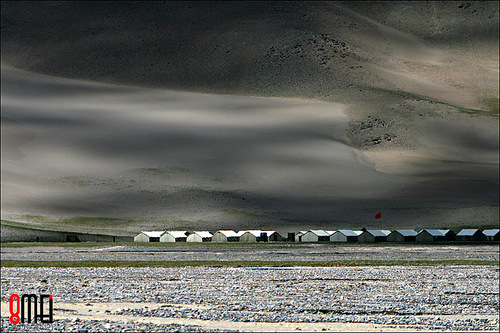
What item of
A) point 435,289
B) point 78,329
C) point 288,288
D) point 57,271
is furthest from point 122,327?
point 57,271

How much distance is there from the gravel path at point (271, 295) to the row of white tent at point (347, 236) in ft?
279

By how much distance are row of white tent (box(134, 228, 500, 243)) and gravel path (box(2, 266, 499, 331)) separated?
85014mm

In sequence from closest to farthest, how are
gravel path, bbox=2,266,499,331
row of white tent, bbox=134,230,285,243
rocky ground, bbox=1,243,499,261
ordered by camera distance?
gravel path, bbox=2,266,499,331 → rocky ground, bbox=1,243,499,261 → row of white tent, bbox=134,230,285,243

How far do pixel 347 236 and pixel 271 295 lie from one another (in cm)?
10172

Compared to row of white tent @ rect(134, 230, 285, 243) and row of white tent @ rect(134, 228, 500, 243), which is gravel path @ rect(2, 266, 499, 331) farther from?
row of white tent @ rect(134, 230, 285, 243)

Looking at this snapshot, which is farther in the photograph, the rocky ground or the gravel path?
the rocky ground

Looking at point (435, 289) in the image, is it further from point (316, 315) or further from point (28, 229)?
point (28, 229)

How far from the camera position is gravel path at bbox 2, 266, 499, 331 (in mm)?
24281

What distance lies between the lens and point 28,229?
135625 millimetres

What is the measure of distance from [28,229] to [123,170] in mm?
61651

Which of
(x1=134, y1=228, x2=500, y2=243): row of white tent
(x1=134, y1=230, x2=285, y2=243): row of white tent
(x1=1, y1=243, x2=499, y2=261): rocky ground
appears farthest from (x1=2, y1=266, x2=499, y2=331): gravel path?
(x1=134, y1=230, x2=285, y2=243): row of white tent

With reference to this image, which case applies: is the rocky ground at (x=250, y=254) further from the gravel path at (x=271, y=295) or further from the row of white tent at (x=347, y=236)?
the row of white tent at (x=347, y=236)

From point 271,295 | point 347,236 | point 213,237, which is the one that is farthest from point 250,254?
point 213,237

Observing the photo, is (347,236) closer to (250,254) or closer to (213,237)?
(213,237)
